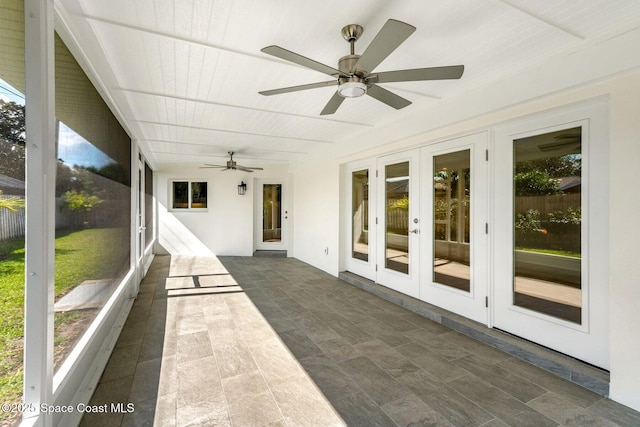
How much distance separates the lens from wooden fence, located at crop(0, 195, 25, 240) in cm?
123

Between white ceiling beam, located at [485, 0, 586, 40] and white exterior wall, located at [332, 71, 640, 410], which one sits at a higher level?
white ceiling beam, located at [485, 0, 586, 40]

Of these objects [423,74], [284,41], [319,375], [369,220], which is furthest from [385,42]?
[369,220]

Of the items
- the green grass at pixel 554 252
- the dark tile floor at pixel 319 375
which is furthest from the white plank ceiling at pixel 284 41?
the dark tile floor at pixel 319 375

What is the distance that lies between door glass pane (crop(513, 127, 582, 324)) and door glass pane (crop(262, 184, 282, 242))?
19.9 feet

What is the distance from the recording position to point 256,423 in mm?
1828

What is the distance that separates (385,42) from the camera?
1646 millimetres

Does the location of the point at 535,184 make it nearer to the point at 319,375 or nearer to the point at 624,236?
the point at 624,236

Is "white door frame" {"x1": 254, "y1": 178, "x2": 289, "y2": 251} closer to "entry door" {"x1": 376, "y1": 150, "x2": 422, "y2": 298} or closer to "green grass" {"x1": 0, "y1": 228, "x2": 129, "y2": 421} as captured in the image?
"entry door" {"x1": 376, "y1": 150, "x2": 422, "y2": 298}

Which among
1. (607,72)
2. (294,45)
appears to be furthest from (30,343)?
(607,72)

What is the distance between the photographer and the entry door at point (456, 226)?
10.4 feet

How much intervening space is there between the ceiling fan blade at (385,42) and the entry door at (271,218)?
632cm

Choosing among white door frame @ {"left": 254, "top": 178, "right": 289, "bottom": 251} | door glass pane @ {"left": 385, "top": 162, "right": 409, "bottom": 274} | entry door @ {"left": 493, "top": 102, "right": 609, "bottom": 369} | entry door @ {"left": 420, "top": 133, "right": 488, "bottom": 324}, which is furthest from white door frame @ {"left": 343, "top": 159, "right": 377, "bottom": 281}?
white door frame @ {"left": 254, "top": 178, "right": 289, "bottom": 251}

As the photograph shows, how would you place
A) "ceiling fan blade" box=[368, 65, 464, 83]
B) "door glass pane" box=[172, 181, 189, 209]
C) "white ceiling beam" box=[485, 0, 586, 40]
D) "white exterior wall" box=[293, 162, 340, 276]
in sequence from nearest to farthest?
"white ceiling beam" box=[485, 0, 586, 40], "ceiling fan blade" box=[368, 65, 464, 83], "white exterior wall" box=[293, 162, 340, 276], "door glass pane" box=[172, 181, 189, 209]

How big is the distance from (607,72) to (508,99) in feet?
2.28
